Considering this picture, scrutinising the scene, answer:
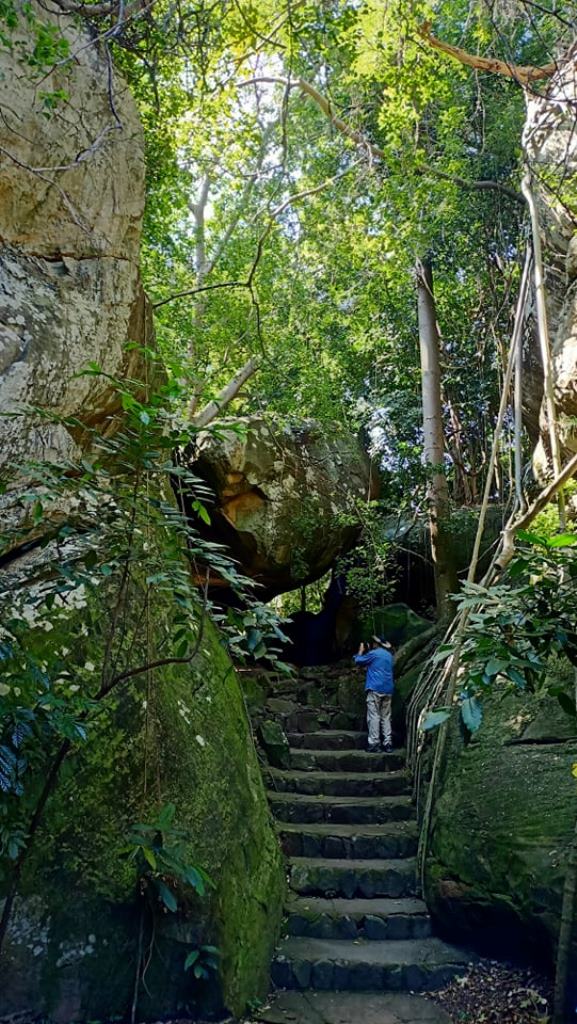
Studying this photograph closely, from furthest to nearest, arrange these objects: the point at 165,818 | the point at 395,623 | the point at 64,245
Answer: the point at 395,623, the point at 64,245, the point at 165,818

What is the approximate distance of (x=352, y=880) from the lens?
4.35m

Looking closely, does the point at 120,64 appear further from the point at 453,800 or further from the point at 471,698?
the point at 453,800

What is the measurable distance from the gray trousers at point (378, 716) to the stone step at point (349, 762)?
9.8 inches

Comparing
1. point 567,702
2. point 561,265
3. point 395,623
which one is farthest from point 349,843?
point 561,265

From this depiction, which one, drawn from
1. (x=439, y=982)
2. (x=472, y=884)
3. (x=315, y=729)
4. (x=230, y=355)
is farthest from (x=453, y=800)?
(x=230, y=355)

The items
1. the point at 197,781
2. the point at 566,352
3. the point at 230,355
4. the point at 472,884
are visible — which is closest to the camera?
the point at 197,781

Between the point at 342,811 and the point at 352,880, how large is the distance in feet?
2.49

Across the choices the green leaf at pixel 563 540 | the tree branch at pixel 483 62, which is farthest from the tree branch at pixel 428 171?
the green leaf at pixel 563 540

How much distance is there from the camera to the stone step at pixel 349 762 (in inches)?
A: 235

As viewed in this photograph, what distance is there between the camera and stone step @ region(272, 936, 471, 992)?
3543 millimetres

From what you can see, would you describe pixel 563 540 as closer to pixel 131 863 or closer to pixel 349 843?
pixel 131 863

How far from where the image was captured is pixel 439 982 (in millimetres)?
3521

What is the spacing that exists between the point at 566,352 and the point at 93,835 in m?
4.90

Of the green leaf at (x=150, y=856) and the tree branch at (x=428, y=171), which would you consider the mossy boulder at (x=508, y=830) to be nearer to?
the green leaf at (x=150, y=856)
